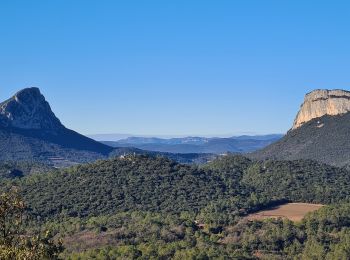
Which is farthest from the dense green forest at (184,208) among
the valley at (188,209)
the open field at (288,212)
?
the open field at (288,212)

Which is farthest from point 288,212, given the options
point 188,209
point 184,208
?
point 184,208

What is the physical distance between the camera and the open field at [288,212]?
136875 millimetres

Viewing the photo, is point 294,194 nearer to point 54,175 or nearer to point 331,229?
point 331,229

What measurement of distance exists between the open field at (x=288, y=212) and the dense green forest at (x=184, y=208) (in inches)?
124

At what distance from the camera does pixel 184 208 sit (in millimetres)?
142875

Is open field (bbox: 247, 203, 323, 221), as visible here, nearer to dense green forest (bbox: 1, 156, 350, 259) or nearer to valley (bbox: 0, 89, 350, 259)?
valley (bbox: 0, 89, 350, 259)

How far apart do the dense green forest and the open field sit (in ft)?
10.3

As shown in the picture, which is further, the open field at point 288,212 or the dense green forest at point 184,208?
the open field at point 288,212

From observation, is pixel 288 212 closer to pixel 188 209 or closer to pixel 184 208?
pixel 188 209

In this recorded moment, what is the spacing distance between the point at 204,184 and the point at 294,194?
24.6 meters

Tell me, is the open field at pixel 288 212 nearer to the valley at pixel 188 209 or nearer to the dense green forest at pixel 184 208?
the valley at pixel 188 209

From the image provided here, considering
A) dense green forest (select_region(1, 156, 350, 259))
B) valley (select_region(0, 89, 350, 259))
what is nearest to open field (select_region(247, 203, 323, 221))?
valley (select_region(0, 89, 350, 259))

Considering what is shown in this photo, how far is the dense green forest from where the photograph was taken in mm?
101394

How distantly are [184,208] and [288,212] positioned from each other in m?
24.5
